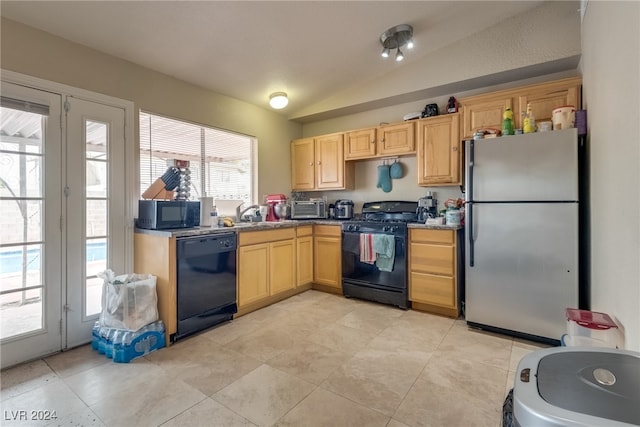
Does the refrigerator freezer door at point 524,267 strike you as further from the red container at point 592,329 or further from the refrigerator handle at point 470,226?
the red container at point 592,329

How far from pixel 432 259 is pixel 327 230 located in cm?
133

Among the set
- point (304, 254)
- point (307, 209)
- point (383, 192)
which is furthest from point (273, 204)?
point (383, 192)

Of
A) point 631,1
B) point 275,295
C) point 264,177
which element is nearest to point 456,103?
point 631,1

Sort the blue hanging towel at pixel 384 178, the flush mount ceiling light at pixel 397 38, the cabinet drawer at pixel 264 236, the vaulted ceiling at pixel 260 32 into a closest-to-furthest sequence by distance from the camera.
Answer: the vaulted ceiling at pixel 260 32 < the flush mount ceiling light at pixel 397 38 < the cabinet drawer at pixel 264 236 < the blue hanging towel at pixel 384 178

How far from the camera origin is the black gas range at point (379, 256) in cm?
330

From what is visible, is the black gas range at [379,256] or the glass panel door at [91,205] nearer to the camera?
the glass panel door at [91,205]

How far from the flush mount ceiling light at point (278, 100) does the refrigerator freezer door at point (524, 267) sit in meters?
2.61

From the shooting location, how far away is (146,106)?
2.92 metres

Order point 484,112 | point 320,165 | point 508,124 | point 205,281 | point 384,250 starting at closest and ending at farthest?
point 508,124 → point 205,281 → point 484,112 → point 384,250 → point 320,165

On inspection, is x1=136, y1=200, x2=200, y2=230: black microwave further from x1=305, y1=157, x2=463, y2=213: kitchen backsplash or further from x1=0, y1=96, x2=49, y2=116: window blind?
x1=305, y1=157, x2=463, y2=213: kitchen backsplash

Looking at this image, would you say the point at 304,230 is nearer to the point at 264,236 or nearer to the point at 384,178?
the point at 264,236

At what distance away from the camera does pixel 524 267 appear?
251 centimetres

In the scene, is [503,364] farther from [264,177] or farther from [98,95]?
[98,95]

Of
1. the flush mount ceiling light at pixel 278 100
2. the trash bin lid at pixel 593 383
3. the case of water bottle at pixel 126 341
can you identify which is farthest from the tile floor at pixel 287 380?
the flush mount ceiling light at pixel 278 100
